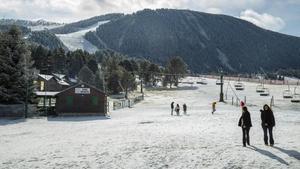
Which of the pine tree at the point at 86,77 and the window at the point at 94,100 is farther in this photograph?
the pine tree at the point at 86,77

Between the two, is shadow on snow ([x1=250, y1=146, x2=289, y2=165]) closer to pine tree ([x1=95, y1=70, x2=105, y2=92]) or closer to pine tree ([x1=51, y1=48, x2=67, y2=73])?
pine tree ([x1=95, y1=70, x2=105, y2=92])

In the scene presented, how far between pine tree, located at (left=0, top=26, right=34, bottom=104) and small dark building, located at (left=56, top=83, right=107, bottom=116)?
5.08m

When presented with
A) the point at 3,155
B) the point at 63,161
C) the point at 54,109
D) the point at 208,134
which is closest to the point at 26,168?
the point at 63,161

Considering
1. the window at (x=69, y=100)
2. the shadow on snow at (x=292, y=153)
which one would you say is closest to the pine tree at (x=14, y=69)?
the window at (x=69, y=100)

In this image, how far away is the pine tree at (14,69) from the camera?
1726 inches

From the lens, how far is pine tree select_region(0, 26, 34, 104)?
4384 centimetres

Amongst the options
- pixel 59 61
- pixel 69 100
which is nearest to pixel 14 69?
pixel 69 100

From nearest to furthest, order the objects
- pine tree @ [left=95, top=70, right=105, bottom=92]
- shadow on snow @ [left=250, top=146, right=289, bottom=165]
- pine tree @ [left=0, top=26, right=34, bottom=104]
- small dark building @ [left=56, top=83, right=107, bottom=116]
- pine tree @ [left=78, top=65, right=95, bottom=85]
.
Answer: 1. shadow on snow @ [left=250, top=146, right=289, bottom=165]
2. pine tree @ [left=0, top=26, right=34, bottom=104]
3. small dark building @ [left=56, top=83, right=107, bottom=116]
4. pine tree @ [left=95, top=70, right=105, bottom=92]
5. pine tree @ [left=78, top=65, right=95, bottom=85]

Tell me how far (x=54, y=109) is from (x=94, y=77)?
2154 inches

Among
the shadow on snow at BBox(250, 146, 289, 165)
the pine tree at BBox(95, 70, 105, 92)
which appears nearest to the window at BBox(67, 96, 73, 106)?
the shadow on snow at BBox(250, 146, 289, 165)

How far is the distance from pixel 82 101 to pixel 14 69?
913 cm

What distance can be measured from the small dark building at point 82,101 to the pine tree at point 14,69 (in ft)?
16.7

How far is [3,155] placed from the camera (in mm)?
18531

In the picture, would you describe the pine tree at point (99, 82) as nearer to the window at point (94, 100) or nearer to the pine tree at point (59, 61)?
the pine tree at point (59, 61)
